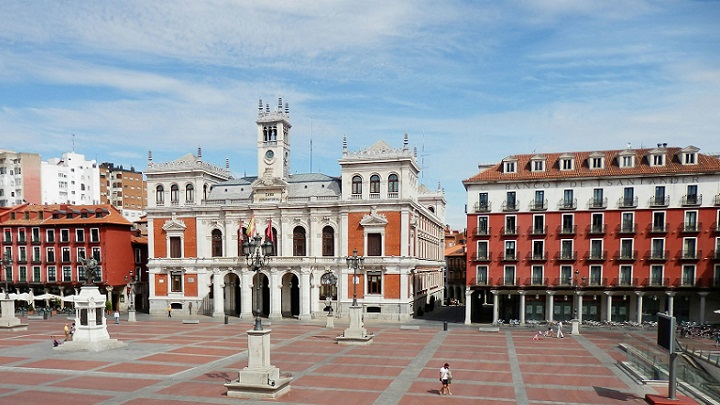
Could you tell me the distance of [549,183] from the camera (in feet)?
169

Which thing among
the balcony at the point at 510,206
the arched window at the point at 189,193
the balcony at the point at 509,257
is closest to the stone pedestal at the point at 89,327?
the arched window at the point at 189,193

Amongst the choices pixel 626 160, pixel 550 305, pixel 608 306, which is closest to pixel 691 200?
pixel 626 160

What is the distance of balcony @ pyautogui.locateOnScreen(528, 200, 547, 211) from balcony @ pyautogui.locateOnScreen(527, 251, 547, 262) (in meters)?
4.57

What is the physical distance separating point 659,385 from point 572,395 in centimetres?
568

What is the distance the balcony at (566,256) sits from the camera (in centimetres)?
5069

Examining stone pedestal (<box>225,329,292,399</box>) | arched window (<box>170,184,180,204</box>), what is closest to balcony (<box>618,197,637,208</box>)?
stone pedestal (<box>225,329,292,399</box>)

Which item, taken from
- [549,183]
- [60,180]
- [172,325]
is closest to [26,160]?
[60,180]

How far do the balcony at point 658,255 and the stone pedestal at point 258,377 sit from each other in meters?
40.9

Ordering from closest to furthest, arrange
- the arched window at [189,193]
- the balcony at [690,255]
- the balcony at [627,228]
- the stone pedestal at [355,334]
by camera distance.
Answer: the stone pedestal at [355,334] < the balcony at [690,255] < the balcony at [627,228] < the arched window at [189,193]

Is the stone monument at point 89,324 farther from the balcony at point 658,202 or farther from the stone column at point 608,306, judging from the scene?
the balcony at point 658,202

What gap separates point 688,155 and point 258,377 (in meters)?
47.3

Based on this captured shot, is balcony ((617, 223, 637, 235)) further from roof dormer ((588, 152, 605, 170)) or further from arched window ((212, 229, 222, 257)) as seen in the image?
arched window ((212, 229, 222, 257))

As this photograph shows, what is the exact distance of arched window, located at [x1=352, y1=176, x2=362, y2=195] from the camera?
57.0 metres

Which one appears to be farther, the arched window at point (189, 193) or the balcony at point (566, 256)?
the arched window at point (189, 193)
